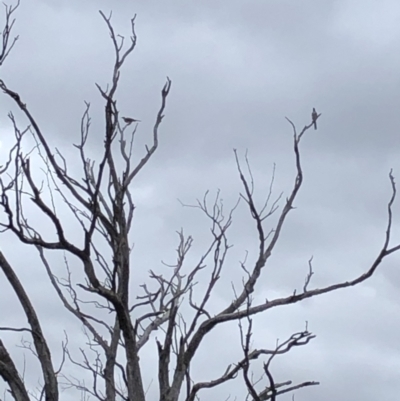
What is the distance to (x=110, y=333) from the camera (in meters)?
9.24

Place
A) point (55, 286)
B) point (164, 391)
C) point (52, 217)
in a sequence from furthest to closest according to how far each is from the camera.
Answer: point (55, 286), point (164, 391), point (52, 217)

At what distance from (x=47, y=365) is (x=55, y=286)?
160 cm

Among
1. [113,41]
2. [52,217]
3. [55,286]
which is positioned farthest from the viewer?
[55,286]

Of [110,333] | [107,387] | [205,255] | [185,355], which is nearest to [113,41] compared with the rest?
[205,255]

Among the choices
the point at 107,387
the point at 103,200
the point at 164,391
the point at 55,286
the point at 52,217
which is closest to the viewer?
the point at 52,217

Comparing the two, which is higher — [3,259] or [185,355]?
[3,259]

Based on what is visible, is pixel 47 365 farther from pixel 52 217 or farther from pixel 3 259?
pixel 52 217

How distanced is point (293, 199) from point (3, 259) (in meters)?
2.82

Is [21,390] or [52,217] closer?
[52,217]

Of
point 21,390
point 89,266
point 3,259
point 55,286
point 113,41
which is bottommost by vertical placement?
point 21,390

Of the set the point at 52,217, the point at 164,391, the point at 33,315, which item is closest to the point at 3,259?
the point at 33,315

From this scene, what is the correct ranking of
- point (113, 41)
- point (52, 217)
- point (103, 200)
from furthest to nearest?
point (103, 200), point (113, 41), point (52, 217)

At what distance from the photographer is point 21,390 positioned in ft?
23.0

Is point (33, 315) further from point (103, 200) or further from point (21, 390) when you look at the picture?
point (103, 200)
